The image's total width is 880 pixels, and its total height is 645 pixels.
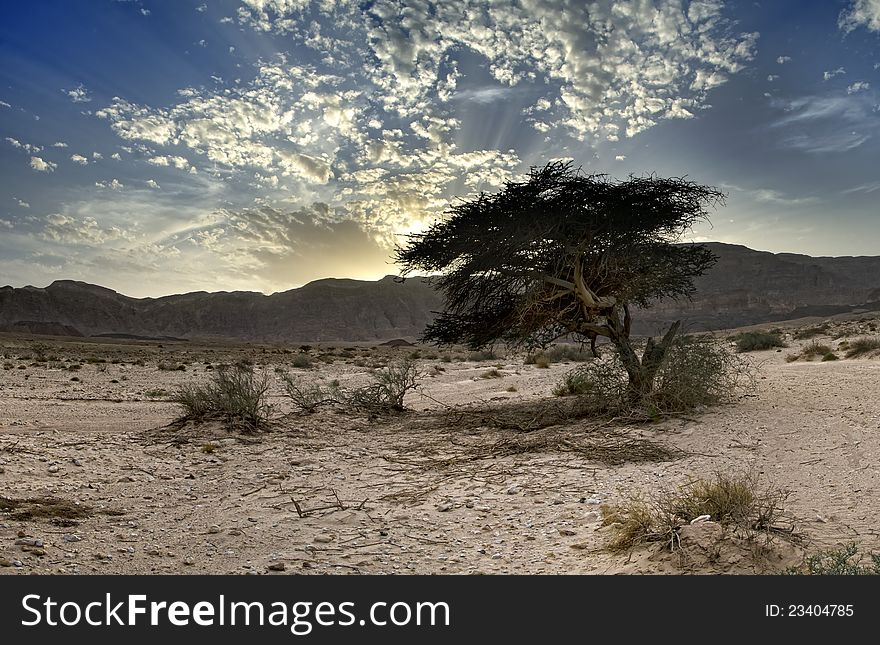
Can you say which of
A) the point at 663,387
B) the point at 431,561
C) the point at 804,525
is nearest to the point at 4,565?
the point at 431,561

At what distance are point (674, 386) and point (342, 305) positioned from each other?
11502 centimetres

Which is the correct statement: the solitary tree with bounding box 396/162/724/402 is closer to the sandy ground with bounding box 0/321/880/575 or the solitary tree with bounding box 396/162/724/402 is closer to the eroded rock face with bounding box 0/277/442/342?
the sandy ground with bounding box 0/321/880/575

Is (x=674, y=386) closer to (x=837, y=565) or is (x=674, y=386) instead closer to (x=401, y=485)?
(x=401, y=485)

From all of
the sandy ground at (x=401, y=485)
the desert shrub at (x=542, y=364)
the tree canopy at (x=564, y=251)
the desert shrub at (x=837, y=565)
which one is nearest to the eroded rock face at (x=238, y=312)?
the desert shrub at (x=542, y=364)

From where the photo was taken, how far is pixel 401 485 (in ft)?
22.4

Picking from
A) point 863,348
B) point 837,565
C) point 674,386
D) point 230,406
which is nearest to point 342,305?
point 863,348

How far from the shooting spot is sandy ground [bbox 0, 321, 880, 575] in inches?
171

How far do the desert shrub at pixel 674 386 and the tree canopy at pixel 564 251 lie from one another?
64cm

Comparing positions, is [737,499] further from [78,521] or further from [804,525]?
[78,521]

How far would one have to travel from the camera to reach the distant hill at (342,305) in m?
101

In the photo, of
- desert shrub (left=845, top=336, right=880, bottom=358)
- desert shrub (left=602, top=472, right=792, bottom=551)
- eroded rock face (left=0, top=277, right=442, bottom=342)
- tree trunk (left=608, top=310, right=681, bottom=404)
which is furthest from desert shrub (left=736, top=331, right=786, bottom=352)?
eroded rock face (left=0, top=277, right=442, bottom=342)

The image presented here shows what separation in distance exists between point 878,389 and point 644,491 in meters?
7.23

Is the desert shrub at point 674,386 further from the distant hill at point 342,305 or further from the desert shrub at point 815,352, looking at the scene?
the distant hill at point 342,305

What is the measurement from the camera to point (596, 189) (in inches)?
427
